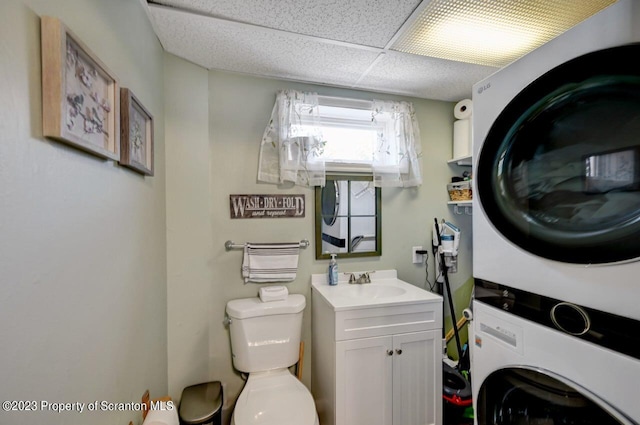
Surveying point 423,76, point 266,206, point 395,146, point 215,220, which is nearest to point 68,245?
point 215,220

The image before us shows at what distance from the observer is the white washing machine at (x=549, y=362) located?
56 centimetres

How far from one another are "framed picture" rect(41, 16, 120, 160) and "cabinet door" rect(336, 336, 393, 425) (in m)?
1.33

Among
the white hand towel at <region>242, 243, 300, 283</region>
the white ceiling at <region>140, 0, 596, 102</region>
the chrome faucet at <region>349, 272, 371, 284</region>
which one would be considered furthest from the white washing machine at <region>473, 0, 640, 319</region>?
the white hand towel at <region>242, 243, 300, 283</region>

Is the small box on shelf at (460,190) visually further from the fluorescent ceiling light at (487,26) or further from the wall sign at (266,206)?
the wall sign at (266,206)

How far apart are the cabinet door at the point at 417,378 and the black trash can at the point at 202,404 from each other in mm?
975

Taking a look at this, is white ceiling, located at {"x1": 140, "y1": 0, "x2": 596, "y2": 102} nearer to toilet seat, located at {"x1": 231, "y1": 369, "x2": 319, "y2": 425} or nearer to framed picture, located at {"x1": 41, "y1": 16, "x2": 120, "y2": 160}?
framed picture, located at {"x1": 41, "y1": 16, "x2": 120, "y2": 160}

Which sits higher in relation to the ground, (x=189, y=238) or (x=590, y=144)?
(x=590, y=144)

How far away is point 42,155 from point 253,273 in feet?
4.10

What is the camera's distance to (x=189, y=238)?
1.56m

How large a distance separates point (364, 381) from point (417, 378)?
0.33 metres

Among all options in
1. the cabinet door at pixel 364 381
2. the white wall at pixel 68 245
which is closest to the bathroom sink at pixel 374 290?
the cabinet door at pixel 364 381

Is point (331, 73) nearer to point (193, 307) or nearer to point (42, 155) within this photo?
point (42, 155)

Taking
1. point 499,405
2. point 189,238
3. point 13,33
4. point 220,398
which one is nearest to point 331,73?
point 189,238

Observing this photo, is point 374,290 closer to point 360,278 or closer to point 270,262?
point 360,278
